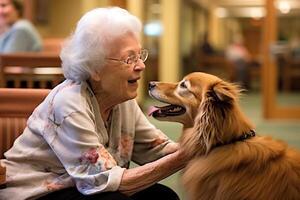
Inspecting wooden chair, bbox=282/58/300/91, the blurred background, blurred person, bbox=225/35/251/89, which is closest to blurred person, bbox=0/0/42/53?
the blurred background

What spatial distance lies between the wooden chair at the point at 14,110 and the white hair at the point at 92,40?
31cm

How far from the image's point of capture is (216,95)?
1.96m

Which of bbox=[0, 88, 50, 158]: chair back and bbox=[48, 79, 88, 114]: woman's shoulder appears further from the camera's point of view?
bbox=[0, 88, 50, 158]: chair back

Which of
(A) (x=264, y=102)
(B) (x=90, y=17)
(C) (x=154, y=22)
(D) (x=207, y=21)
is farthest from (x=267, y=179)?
(D) (x=207, y=21)

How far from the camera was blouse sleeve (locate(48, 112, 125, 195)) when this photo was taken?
1.78 metres

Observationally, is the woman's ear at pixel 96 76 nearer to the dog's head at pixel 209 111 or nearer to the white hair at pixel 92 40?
the white hair at pixel 92 40

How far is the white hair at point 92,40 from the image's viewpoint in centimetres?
185

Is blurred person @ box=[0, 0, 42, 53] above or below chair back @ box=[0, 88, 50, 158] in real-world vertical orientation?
above

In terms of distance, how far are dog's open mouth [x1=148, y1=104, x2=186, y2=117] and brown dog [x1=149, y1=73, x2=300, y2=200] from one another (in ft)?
0.35

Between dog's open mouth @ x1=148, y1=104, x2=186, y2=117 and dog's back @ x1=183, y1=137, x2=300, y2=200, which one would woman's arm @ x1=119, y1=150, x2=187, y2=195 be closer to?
dog's back @ x1=183, y1=137, x2=300, y2=200

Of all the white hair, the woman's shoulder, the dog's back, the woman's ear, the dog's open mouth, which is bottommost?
the dog's back

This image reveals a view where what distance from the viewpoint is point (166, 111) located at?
2.24 m

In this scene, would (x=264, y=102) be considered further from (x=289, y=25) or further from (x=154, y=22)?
(x=154, y=22)

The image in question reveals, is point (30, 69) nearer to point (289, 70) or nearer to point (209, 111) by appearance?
point (209, 111)
